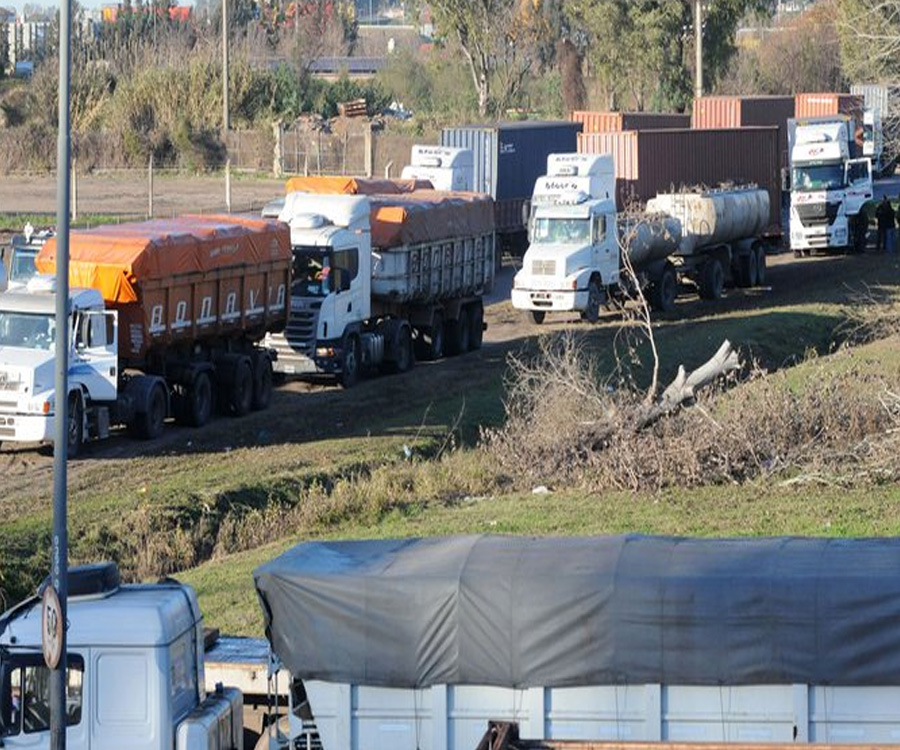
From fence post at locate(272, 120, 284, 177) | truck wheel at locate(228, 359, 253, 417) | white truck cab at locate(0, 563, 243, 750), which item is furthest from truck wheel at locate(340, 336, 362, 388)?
fence post at locate(272, 120, 284, 177)

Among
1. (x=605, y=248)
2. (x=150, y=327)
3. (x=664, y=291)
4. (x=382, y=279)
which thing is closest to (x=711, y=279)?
(x=664, y=291)

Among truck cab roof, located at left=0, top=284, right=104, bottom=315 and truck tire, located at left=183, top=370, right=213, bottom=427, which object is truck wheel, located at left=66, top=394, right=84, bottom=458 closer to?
truck cab roof, located at left=0, top=284, right=104, bottom=315

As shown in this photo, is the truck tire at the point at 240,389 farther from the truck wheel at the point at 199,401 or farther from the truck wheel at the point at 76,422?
the truck wheel at the point at 76,422

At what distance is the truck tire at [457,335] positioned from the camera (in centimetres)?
3553

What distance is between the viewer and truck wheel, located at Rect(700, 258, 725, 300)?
4291cm

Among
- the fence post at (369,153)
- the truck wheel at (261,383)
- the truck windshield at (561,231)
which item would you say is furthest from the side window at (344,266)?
the fence post at (369,153)

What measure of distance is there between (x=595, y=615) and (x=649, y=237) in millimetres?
28658

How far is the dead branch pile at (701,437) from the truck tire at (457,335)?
11430 mm

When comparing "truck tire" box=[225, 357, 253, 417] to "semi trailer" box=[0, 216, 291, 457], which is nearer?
"semi trailer" box=[0, 216, 291, 457]

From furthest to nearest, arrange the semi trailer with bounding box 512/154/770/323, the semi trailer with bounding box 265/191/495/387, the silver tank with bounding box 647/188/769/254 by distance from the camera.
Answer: the silver tank with bounding box 647/188/769/254 < the semi trailer with bounding box 512/154/770/323 < the semi trailer with bounding box 265/191/495/387

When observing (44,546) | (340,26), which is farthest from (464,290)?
(340,26)

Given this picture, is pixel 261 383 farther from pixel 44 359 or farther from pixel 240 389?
pixel 44 359

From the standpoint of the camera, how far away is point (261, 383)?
2934 centimetres

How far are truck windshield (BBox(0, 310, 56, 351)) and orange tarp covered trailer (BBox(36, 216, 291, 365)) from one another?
37.1 inches
